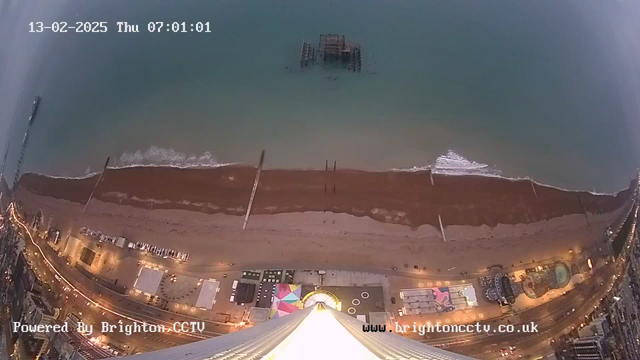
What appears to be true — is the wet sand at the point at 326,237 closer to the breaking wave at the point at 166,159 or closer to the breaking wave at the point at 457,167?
the breaking wave at the point at 166,159

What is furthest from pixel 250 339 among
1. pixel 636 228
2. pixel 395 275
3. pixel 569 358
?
pixel 636 228

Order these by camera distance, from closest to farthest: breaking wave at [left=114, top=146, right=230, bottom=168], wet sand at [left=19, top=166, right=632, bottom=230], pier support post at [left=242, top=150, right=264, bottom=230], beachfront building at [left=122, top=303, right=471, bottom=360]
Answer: beachfront building at [left=122, top=303, right=471, bottom=360], pier support post at [left=242, top=150, right=264, bottom=230], wet sand at [left=19, top=166, right=632, bottom=230], breaking wave at [left=114, top=146, right=230, bottom=168]

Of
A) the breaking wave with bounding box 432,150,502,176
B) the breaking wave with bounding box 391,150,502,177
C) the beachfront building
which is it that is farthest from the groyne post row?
the breaking wave with bounding box 432,150,502,176

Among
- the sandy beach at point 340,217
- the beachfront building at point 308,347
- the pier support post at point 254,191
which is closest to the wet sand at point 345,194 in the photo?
the sandy beach at point 340,217

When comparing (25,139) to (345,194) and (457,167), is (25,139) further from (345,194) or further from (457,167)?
(457,167)

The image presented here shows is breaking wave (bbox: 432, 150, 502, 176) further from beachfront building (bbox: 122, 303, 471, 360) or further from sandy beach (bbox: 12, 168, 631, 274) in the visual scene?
beachfront building (bbox: 122, 303, 471, 360)
